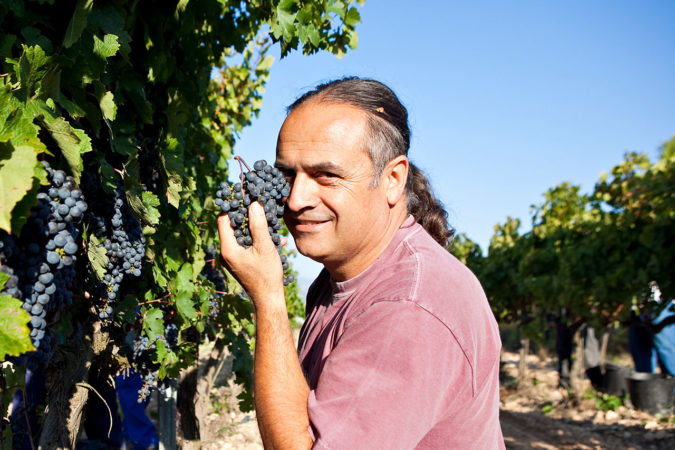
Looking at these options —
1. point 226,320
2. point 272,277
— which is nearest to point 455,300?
point 272,277

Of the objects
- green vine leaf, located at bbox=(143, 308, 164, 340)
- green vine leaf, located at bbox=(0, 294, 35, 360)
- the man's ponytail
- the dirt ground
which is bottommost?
the dirt ground

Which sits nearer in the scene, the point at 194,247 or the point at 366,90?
the point at 366,90

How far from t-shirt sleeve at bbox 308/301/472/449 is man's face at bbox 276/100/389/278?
0.41 m

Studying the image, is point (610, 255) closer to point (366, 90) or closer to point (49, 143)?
point (366, 90)

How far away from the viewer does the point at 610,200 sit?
8.80 meters

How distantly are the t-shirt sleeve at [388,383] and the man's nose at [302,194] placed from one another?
0.47 meters

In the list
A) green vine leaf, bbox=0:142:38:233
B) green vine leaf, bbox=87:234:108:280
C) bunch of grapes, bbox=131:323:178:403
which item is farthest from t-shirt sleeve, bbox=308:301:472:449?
bunch of grapes, bbox=131:323:178:403

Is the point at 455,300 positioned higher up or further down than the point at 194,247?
further down

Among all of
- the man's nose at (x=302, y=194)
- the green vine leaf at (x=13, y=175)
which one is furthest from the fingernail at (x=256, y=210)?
the green vine leaf at (x=13, y=175)

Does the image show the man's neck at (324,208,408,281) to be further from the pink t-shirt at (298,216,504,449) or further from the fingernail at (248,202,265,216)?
the fingernail at (248,202,265,216)

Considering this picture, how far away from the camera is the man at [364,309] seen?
1.29m

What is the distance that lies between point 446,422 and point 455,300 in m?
0.33

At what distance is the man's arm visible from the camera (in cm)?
138

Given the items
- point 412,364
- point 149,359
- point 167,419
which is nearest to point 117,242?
point 149,359
